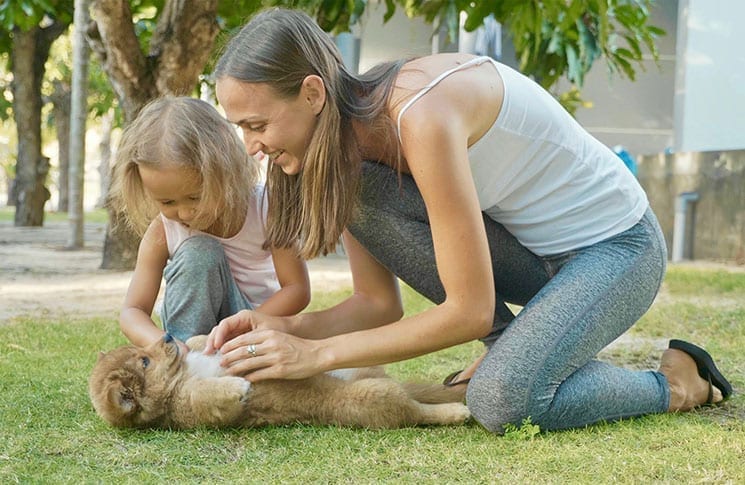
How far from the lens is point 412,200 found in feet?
9.04

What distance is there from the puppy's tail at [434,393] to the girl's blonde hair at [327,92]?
0.50 metres

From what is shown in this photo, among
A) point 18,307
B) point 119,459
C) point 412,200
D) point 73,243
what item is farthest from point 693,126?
point 119,459

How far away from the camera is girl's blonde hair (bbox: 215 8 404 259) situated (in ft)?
7.62

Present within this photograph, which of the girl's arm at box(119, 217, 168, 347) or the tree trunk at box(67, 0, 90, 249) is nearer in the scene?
the girl's arm at box(119, 217, 168, 347)

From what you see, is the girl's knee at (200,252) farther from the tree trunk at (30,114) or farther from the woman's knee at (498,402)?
the tree trunk at (30,114)

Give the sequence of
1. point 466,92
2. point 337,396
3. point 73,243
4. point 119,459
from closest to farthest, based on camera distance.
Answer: point 119,459
point 466,92
point 337,396
point 73,243

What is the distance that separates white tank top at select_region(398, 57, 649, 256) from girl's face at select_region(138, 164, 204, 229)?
0.83 meters

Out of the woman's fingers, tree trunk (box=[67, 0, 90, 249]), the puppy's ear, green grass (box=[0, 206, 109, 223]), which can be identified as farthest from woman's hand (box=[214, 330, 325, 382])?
green grass (box=[0, 206, 109, 223])

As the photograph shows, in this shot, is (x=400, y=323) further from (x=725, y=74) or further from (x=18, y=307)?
(x=725, y=74)

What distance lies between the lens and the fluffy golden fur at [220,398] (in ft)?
7.93

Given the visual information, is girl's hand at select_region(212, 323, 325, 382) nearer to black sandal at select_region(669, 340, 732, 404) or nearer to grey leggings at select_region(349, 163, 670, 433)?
grey leggings at select_region(349, 163, 670, 433)

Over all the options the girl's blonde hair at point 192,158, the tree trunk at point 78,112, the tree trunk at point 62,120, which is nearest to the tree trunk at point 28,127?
the tree trunk at point 78,112

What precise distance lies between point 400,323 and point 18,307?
11.3ft

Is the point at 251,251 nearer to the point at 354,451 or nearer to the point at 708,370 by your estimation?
the point at 354,451
